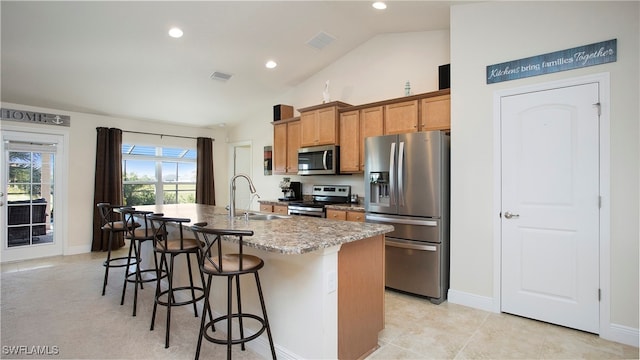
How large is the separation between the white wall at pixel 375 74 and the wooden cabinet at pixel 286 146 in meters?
0.35

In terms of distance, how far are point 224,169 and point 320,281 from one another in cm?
586

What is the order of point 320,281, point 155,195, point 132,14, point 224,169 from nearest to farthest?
1. point 320,281
2. point 132,14
3. point 155,195
4. point 224,169

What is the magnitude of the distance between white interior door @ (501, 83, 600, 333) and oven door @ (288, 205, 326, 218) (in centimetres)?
221

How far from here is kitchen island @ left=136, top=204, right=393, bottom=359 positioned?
187 cm

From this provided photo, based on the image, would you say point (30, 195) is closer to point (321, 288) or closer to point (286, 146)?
point (286, 146)

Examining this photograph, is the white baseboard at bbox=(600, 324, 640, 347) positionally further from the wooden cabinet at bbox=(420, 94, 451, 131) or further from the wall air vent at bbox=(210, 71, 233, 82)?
the wall air vent at bbox=(210, 71, 233, 82)

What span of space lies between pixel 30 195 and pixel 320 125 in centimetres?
461

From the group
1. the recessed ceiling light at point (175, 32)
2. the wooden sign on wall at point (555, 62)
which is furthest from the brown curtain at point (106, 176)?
the wooden sign on wall at point (555, 62)

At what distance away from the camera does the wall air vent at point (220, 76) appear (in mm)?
4711

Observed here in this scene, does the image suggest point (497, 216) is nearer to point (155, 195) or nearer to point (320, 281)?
point (320, 281)

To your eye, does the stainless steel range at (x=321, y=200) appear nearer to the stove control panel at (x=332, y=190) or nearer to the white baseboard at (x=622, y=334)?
the stove control panel at (x=332, y=190)

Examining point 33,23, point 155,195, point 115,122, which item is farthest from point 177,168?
point 33,23

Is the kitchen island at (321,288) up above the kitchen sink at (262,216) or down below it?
below

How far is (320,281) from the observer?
1.87m
